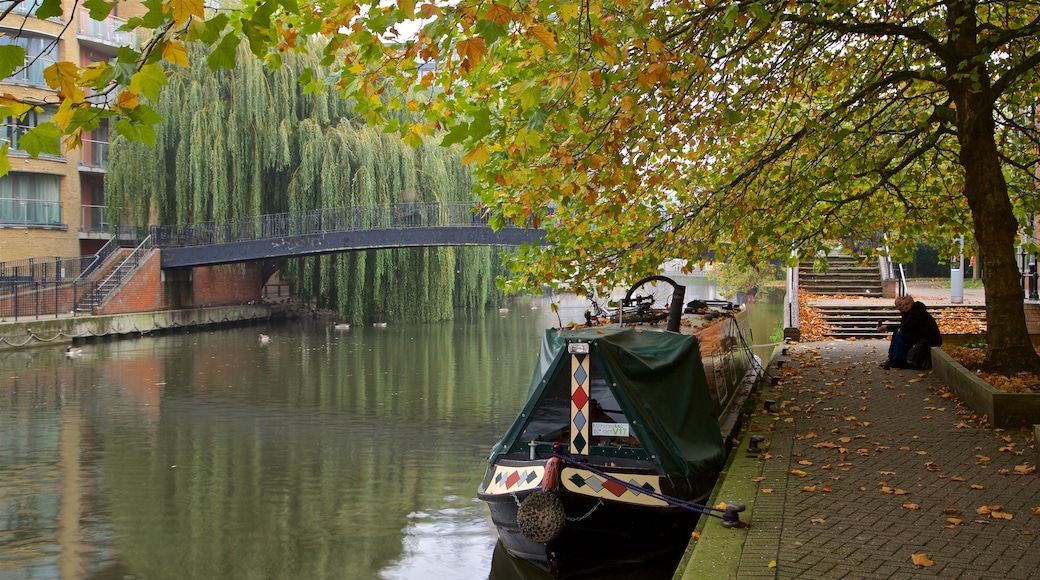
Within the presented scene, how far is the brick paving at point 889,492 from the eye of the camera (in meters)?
5.58

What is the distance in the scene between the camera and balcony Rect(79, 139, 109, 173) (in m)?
38.9

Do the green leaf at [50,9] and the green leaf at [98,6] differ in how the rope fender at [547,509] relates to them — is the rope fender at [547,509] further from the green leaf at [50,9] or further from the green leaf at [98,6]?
the green leaf at [50,9]

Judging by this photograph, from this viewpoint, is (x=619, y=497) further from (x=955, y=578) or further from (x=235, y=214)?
(x=235, y=214)

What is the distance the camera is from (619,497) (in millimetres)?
7461

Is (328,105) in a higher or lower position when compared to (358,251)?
higher

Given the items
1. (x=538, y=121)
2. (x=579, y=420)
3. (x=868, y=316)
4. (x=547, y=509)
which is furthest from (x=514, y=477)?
(x=868, y=316)

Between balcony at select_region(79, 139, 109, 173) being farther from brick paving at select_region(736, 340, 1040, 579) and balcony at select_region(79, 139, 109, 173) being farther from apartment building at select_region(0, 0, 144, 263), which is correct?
brick paving at select_region(736, 340, 1040, 579)

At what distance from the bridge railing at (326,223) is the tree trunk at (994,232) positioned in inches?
887

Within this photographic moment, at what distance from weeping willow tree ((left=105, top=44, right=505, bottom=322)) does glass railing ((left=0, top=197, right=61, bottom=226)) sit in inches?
197

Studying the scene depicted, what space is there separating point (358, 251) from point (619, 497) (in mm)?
27814

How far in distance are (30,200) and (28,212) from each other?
47cm

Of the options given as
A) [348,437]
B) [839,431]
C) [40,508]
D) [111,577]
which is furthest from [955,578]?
[348,437]

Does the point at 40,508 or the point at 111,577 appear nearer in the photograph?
the point at 111,577

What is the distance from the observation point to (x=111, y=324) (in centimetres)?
3048
